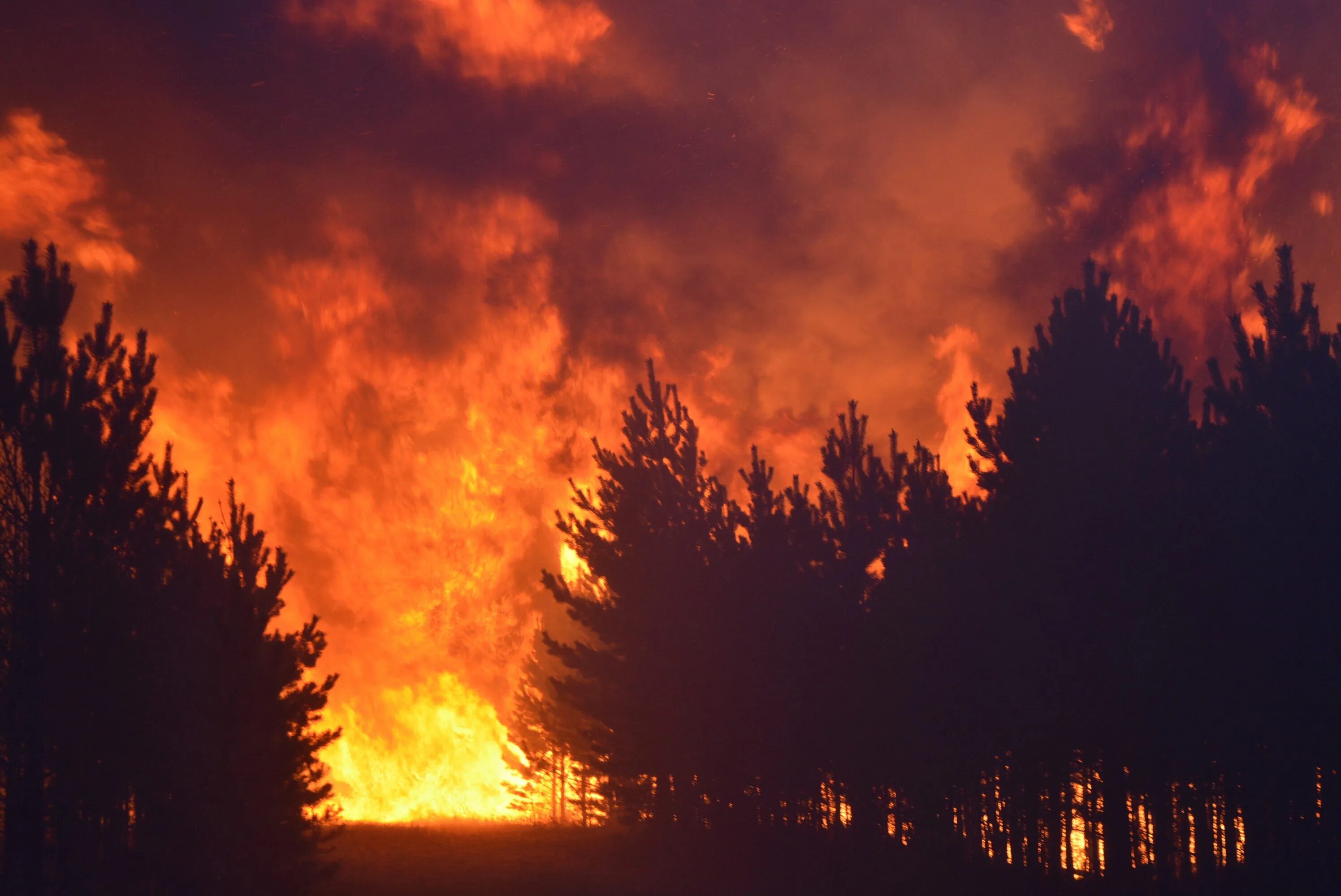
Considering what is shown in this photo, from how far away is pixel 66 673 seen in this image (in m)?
12.8

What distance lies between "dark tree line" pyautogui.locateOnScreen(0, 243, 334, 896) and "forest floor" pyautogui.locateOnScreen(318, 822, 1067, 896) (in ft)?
9.80

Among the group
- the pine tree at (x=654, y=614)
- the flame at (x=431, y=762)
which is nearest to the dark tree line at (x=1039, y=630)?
the pine tree at (x=654, y=614)

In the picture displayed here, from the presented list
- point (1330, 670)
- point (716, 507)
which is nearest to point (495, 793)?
point (716, 507)

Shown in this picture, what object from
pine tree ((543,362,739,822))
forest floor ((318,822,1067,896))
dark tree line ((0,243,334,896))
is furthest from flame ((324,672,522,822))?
dark tree line ((0,243,334,896))

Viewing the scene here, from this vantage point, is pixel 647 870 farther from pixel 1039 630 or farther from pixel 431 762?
pixel 431 762

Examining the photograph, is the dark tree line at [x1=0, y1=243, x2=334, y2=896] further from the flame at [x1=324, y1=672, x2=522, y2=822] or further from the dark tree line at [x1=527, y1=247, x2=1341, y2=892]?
the flame at [x1=324, y1=672, x2=522, y2=822]

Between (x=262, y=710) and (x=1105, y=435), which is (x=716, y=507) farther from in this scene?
(x=262, y=710)

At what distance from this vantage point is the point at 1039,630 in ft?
50.0

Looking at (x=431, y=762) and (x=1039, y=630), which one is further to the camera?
(x=431, y=762)

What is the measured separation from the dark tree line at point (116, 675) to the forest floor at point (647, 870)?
299 cm

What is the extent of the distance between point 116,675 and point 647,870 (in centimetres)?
1205

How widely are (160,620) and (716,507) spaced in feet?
40.6

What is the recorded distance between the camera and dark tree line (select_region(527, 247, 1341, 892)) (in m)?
13.8

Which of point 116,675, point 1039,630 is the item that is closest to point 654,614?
point 1039,630
